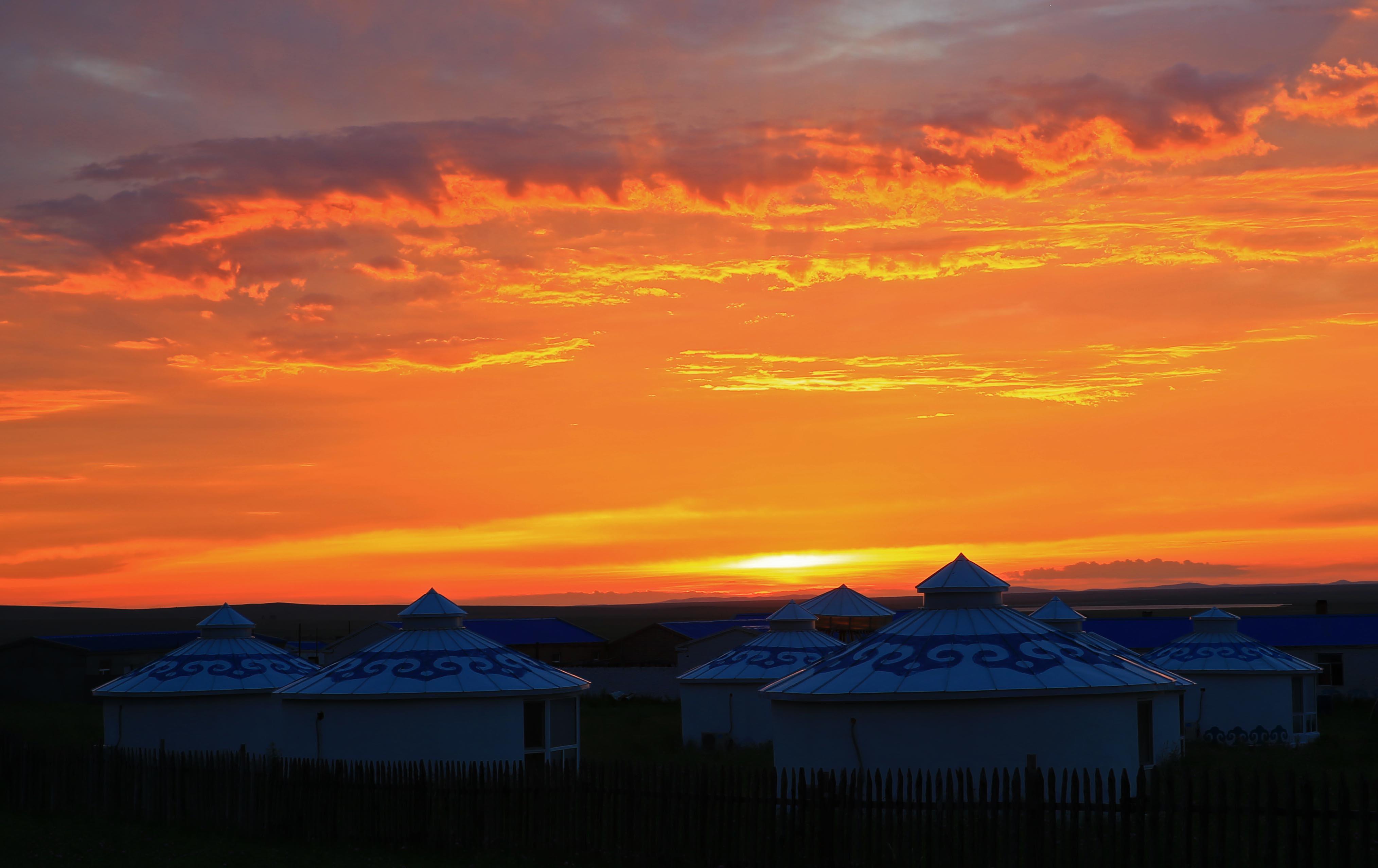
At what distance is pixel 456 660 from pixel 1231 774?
51.4 ft

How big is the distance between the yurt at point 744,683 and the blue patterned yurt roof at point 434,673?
12.8m

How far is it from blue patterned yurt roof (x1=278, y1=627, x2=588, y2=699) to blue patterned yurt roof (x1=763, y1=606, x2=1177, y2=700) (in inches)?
235

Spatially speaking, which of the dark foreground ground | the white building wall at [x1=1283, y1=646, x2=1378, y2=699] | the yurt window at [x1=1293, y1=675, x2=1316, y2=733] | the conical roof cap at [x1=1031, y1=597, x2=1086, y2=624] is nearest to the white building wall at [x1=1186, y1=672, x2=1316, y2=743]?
the yurt window at [x1=1293, y1=675, x2=1316, y2=733]

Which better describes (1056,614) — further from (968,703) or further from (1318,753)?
(968,703)

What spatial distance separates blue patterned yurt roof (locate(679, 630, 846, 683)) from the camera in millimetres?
39875

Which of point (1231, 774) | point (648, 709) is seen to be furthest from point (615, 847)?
point (648, 709)

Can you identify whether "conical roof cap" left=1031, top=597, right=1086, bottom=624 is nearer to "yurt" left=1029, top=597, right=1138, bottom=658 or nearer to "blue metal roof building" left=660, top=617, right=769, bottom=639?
"yurt" left=1029, top=597, right=1138, bottom=658

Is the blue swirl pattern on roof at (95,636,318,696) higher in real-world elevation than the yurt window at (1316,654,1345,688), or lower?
higher

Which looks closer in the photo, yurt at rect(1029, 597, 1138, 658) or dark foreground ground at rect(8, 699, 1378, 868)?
dark foreground ground at rect(8, 699, 1378, 868)

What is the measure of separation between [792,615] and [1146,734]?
784 inches

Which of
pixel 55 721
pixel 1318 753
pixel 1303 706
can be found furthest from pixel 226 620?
pixel 1303 706

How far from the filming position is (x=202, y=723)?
3116cm

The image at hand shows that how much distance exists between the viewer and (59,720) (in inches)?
1933

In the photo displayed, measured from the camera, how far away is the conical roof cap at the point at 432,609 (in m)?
27.7
